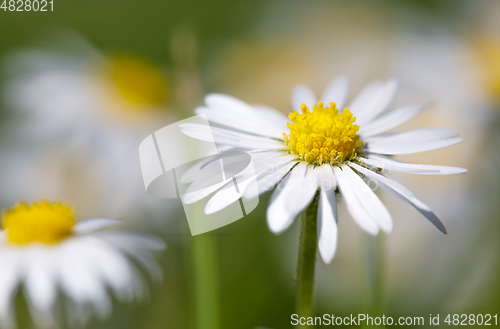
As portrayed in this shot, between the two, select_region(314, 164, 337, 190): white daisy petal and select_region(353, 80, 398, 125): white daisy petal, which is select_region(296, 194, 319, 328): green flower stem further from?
select_region(353, 80, 398, 125): white daisy petal

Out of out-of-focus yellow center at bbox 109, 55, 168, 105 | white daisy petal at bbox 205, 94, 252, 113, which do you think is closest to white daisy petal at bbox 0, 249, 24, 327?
white daisy petal at bbox 205, 94, 252, 113

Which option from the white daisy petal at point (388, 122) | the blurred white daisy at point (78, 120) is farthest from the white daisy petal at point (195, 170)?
the blurred white daisy at point (78, 120)

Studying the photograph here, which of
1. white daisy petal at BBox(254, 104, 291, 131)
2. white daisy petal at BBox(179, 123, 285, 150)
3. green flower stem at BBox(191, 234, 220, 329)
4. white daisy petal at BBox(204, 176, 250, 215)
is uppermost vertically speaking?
white daisy petal at BBox(254, 104, 291, 131)

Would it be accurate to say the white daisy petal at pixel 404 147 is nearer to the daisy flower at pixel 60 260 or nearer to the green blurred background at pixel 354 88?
the green blurred background at pixel 354 88

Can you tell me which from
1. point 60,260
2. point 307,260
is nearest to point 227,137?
point 307,260

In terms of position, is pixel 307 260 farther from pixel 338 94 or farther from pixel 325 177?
pixel 338 94

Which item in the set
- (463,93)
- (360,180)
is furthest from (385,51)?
(360,180)

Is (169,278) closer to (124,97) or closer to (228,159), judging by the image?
(228,159)
